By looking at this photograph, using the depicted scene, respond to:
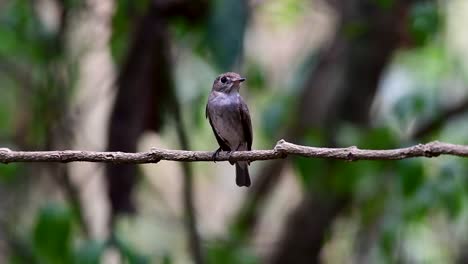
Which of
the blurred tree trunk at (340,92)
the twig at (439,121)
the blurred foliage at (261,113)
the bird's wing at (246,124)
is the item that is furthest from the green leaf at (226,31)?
the twig at (439,121)

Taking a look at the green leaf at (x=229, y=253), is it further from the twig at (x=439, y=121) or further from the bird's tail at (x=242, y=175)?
the twig at (x=439, y=121)

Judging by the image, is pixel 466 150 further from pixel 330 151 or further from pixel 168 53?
pixel 168 53

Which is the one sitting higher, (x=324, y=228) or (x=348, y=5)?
(x=348, y=5)

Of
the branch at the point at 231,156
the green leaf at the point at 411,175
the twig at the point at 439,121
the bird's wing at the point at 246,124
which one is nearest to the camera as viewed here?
the branch at the point at 231,156

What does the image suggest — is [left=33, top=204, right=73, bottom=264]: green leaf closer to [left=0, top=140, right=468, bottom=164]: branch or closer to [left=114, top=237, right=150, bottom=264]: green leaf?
[left=114, top=237, right=150, bottom=264]: green leaf

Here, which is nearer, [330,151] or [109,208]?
[330,151]

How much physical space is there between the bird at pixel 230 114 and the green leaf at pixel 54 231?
3.28ft

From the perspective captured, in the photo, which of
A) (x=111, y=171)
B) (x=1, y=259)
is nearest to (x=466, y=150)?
(x=111, y=171)

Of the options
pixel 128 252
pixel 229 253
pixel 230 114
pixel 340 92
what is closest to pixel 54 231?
pixel 128 252

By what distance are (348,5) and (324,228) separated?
62.3 inches

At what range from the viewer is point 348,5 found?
6.16 m

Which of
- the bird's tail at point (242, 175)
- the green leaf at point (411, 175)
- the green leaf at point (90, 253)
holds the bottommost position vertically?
the green leaf at point (90, 253)

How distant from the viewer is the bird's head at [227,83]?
5.05 meters

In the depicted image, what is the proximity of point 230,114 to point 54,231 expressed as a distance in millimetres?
1206
